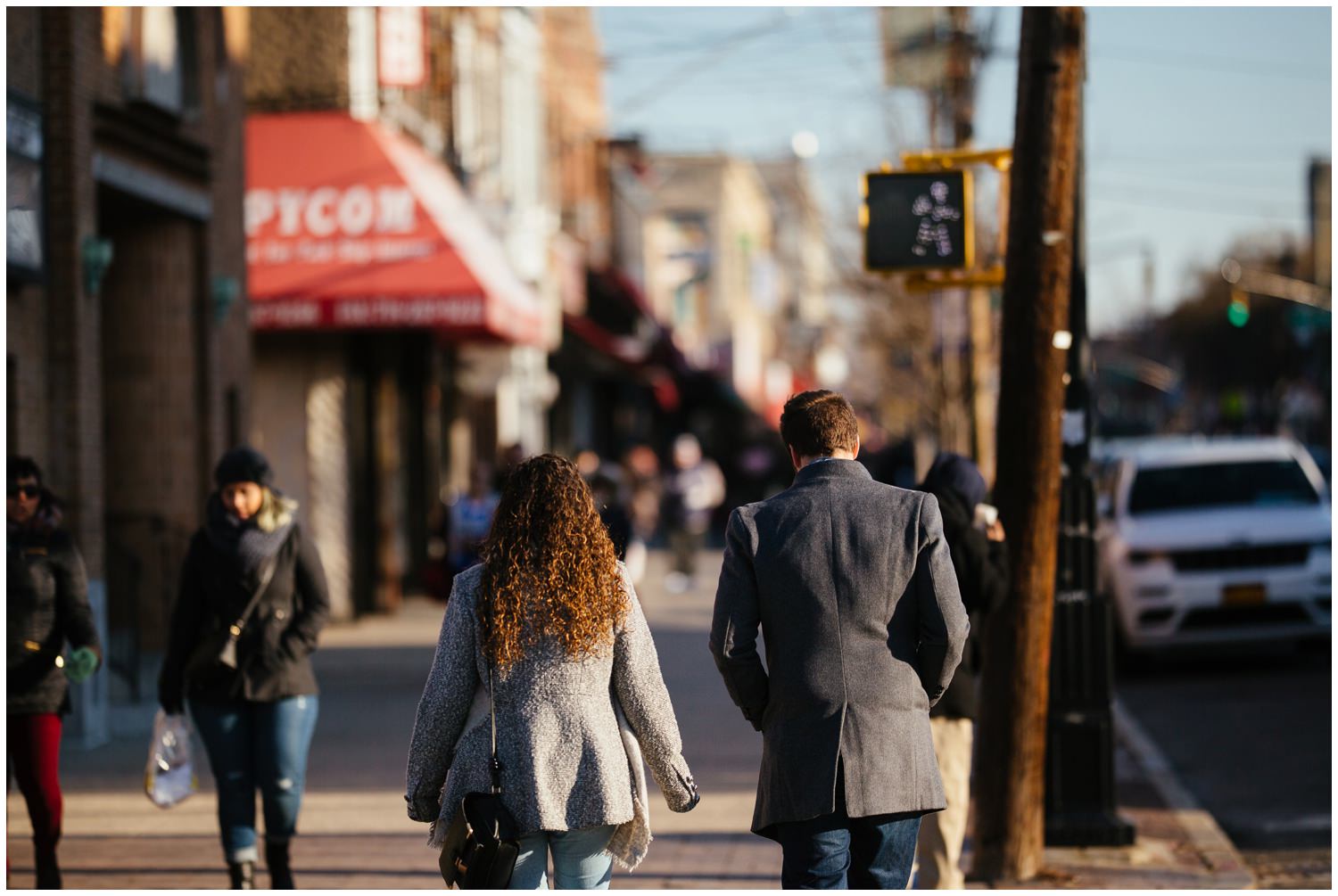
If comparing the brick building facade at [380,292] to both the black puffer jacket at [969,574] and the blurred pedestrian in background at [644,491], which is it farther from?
Answer: the black puffer jacket at [969,574]

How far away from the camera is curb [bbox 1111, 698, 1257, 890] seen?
26.0 feet

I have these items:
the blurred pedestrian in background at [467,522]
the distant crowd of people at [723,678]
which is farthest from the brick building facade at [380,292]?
the distant crowd of people at [723,678]

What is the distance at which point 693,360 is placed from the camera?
48344 millimetres

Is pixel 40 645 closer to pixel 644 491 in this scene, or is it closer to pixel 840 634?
pixel 840 634

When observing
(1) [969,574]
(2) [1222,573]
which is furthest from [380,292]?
(1) [969,574]

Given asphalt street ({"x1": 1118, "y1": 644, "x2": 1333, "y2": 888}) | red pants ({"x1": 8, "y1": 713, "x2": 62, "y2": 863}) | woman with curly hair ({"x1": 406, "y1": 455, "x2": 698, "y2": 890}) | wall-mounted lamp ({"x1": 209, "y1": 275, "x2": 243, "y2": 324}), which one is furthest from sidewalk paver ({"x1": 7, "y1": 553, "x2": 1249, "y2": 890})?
wall-mounted lamp ({"x1": 209, "y1": 275, "x2": 243, "y2": 324})

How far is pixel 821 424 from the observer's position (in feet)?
16.0

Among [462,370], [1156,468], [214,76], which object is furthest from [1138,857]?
[462,370]

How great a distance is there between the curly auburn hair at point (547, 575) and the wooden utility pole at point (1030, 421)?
330 centimetres

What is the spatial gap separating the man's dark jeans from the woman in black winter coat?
2.73m

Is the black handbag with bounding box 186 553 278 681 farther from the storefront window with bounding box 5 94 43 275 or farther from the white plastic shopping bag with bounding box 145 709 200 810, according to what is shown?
the storefront window with bounding box 5 94 43 275

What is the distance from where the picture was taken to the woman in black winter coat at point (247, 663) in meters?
6.98

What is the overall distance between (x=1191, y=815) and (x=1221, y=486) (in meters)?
7.12

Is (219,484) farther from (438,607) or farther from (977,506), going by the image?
(438,607)
